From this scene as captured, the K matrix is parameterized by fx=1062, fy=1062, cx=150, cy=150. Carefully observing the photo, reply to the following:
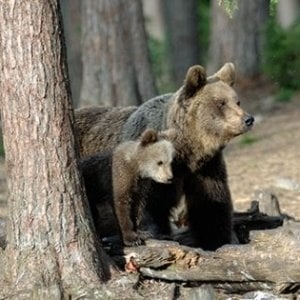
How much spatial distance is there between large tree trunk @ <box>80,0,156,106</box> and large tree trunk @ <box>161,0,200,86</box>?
1273 centimetres

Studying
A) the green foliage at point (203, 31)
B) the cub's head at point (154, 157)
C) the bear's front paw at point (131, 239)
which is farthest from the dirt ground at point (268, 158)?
the green foliage at point (203, 31)

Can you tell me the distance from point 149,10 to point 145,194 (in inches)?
1549

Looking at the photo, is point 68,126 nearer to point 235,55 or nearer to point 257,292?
point 257,292

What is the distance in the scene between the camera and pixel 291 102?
2048 cm

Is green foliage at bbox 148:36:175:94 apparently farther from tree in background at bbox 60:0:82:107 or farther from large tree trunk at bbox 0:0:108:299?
large tree trunk at bbox 0:0:108:299

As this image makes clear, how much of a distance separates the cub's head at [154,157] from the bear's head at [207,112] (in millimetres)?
709

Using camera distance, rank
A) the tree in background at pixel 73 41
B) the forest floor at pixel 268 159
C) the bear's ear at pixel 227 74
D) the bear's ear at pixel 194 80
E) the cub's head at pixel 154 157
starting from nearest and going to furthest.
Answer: the cub's head at pixel 154 157 < the bear's ear at pixel 194 80 < the bear's ear at pixel 227 74 < the forest floor at pixel 268 159 < the tree in background at pixel 73 41

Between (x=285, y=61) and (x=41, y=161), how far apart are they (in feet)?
47.5

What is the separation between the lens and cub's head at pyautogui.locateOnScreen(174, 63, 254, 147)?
886 centimetres

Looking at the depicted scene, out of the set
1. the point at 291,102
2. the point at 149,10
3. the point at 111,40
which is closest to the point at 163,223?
the point at 111,40

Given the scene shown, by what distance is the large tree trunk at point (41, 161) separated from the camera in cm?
727

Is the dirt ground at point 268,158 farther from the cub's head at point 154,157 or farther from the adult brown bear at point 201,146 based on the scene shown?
the cub's head at point 154,157

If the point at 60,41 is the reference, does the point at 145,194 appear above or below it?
below

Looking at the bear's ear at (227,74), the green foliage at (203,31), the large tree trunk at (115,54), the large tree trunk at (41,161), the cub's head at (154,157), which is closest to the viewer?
the large tree trunk at (41,161)
